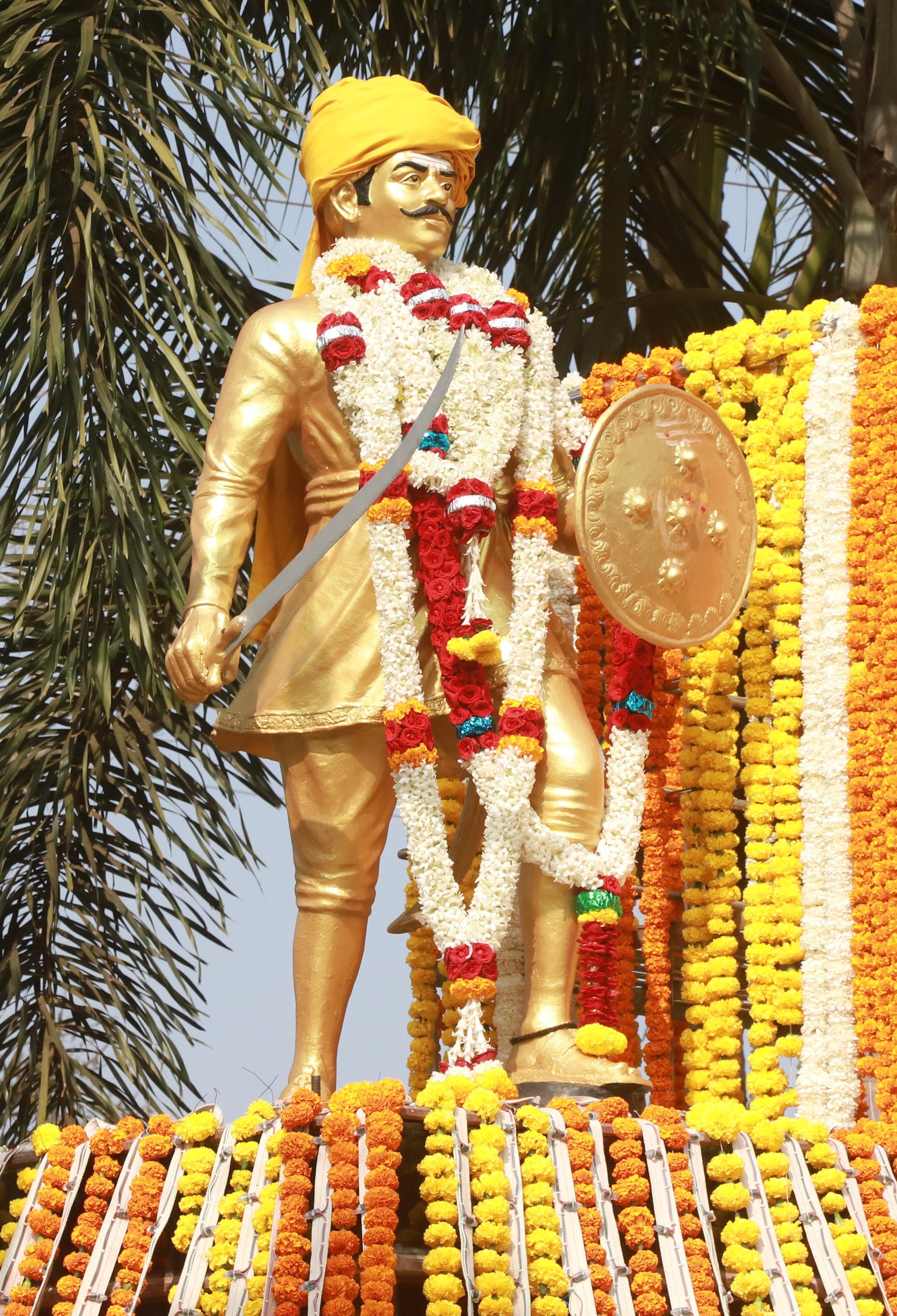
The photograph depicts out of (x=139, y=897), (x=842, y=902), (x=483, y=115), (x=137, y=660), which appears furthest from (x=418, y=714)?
(x=483, y=115)

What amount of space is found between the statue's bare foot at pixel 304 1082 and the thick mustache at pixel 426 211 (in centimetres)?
182

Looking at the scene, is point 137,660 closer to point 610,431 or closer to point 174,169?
point 174,169

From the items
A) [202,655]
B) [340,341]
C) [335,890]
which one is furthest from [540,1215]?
[340,341]

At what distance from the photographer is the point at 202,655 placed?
3.91 meters

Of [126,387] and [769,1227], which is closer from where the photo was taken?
[769,1227]

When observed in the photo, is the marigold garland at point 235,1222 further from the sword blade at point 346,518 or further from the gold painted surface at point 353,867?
the sword blade at point 346,518

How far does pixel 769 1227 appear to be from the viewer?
3.64 meters

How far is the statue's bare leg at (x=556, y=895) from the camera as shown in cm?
399

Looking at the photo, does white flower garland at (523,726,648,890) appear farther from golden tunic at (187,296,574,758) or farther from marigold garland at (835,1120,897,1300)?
marigold garland at (835,1120,897,1300)

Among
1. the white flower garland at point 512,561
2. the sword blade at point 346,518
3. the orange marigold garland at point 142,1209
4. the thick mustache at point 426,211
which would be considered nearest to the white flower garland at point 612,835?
the white flower garland at point 512,561

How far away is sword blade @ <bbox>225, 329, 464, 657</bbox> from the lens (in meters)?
3.70

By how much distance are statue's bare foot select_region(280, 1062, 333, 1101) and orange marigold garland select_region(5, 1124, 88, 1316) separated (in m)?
0.41

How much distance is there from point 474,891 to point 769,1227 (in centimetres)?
86

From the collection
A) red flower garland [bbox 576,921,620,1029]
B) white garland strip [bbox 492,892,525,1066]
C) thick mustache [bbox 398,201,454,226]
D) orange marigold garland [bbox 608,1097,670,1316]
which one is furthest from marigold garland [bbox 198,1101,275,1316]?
thick mustache [bbox 398,201,454,226]
